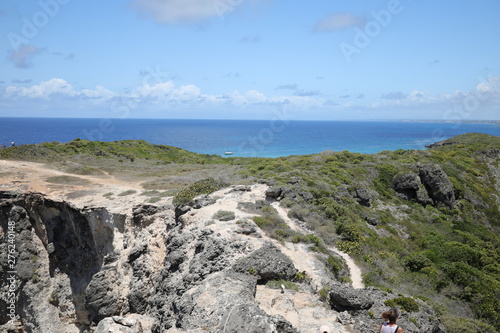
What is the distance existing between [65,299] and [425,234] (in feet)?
107

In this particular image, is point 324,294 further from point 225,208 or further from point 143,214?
point 143,214

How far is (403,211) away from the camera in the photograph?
3353 cm

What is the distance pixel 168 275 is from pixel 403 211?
86.0 ft

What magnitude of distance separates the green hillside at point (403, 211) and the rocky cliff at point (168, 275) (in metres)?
3.67

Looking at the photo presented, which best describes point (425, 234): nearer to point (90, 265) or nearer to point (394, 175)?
point (394, 175)

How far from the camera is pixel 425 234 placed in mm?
29078

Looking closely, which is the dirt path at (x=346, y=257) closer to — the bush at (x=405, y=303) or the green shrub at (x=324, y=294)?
the green shrub at (x=324, y=294)

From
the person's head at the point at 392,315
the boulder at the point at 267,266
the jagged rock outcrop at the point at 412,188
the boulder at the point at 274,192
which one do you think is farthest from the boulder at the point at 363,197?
the person's head at the point at 392,315

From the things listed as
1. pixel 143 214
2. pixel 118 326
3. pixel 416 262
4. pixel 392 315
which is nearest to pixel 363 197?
pixel 416 262

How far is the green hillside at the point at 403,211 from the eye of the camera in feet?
62.7

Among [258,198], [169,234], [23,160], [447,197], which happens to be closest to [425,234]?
[447,197]

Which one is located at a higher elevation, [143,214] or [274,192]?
[274,192]

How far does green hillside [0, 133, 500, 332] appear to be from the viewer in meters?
19.1

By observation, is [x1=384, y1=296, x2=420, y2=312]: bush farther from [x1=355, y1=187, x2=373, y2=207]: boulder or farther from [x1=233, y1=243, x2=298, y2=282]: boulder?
[x1=355, y1=187, x2=373, y2=207]: boulder
